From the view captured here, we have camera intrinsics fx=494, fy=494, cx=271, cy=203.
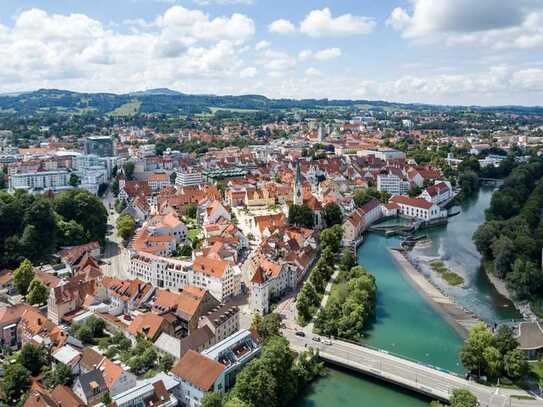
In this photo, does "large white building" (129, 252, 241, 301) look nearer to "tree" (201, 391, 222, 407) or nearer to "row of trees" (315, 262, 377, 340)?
"row of trees" (315, 262, 377, 340)

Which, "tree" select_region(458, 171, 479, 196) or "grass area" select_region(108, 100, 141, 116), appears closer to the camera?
"tree" select_region(458, 171, 479, 196)

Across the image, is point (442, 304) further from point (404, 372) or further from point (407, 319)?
point (404, 372)

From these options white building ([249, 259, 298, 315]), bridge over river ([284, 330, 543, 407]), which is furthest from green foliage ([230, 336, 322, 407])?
white building ([249, 259, 298, 315])

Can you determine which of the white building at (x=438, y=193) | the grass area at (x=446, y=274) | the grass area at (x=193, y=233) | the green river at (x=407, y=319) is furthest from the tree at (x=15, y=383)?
the white building at (x=438, y=193)

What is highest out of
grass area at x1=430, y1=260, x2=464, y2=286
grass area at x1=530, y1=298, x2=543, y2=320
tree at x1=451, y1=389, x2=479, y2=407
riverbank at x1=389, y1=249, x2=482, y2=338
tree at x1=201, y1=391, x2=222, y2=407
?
tree at x1=451, y1=389, x2=479, y2=407

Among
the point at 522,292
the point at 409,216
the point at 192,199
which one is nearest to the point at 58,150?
the point at 192,199

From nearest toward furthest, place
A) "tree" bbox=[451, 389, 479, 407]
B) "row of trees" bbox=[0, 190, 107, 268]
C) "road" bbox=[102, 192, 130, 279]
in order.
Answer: "tree" bbox=[451, 389, 479, 407]
"road" bbox=[102, 192, 130, 279]
"row of trees" bbox=[0, 190, 107, 268]
